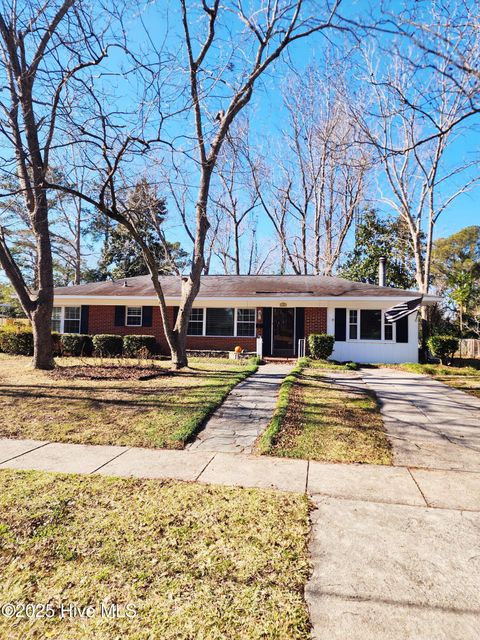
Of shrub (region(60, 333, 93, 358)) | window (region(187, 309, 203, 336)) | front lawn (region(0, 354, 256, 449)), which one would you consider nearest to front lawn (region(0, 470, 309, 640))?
front lawn (region(0, 354, 256, 449))

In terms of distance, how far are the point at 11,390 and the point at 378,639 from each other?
26.2 feet

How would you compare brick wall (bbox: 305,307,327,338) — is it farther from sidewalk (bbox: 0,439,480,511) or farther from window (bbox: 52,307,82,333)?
sidewalk (bbox: 0,439,480,511)

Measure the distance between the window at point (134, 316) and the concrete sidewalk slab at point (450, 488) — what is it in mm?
14659

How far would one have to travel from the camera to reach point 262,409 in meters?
6.56

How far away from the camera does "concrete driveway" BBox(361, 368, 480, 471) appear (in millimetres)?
4310

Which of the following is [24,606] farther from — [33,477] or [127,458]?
[127,458]

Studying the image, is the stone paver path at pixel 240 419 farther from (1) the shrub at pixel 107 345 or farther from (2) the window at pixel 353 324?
(1) the shrub at pixel 107 345

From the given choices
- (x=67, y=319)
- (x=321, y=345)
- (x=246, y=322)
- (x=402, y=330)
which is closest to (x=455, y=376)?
(x=402, y=330)

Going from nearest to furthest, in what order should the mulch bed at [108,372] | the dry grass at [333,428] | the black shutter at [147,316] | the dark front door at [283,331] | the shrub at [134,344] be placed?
the dry grass at [333,428]
the mulch bed at [108,372]
the shrub at [134,344]
the dark front door at [283,331]
the black shutter at [147,316]

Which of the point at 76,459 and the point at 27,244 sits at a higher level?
the point at 27,244

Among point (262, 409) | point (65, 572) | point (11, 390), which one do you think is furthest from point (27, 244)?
point (65, 572)

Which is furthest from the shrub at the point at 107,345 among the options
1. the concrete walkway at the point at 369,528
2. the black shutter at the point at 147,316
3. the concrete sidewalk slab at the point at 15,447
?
the concrete walkway at the point at 369,528

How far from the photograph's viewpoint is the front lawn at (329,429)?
4.41m

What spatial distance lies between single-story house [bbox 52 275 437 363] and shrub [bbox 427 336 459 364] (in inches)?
33.2
